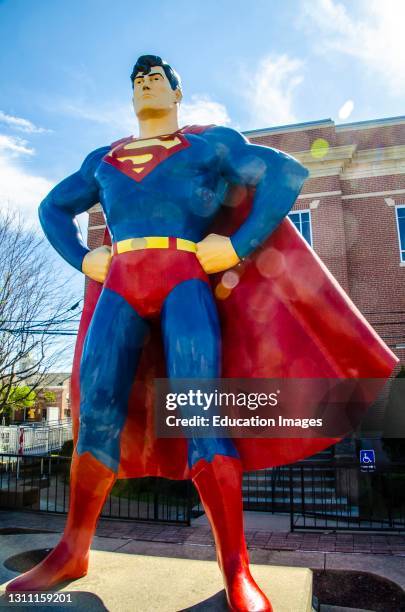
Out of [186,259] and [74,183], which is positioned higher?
[74,183]

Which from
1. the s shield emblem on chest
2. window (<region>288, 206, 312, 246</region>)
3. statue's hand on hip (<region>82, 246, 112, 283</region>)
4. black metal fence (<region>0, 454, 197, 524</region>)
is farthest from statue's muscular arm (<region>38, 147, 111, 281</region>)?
window (<region>288, 206, 312, 246</region>)

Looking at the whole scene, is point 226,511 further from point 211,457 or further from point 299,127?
point 299,127

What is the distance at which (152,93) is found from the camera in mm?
2623

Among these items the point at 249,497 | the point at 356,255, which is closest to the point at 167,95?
→ the point at 249,497

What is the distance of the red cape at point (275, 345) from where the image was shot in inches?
96.3

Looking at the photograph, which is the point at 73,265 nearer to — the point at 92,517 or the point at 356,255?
the point at 92,517

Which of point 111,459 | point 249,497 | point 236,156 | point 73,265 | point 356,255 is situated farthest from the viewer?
point 356,255

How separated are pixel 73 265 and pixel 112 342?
637 mm

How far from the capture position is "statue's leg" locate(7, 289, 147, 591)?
7.43ft

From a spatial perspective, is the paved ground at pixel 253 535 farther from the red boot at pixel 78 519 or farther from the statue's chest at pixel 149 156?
the statue's chest at pixel 149 156

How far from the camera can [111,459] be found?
229 cm

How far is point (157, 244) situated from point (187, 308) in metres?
0.35

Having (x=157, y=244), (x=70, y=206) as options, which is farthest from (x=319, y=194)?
(x=157, y=244)

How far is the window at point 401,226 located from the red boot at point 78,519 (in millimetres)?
12653
